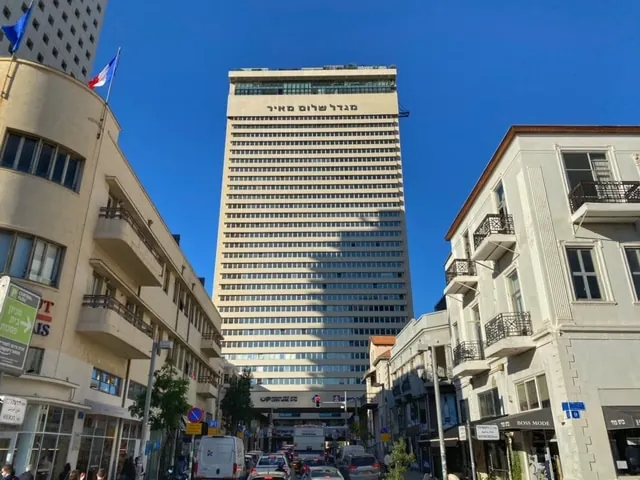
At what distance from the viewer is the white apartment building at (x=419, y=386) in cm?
3291

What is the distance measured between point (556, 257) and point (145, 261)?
736 inches

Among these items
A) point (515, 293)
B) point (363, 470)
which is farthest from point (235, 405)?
point (515, 293)

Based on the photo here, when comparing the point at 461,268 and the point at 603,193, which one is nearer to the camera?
the point at 603,193

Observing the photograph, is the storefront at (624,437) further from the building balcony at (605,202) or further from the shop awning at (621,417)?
the building balcony at (605,202)

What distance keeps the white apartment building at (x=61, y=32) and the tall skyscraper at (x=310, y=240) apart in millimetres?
62038

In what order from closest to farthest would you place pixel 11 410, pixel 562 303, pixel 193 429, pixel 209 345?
pixel 11 410
pixel 562 303
pixel 193 429
pixel 209 345

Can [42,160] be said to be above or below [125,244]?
above

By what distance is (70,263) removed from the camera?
18.5 m

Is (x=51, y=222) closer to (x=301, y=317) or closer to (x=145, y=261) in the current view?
(x=145, y=261)

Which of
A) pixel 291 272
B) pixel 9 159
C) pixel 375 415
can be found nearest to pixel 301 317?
pixel 291 272

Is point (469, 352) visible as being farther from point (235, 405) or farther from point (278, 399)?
point (278, 399)

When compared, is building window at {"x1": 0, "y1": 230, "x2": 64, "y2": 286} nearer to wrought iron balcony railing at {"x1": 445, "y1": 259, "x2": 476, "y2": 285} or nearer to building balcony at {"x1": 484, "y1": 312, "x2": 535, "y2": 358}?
building balcony at {"x1": 484, "y1": 312, "x2": 535, "y2": 358}

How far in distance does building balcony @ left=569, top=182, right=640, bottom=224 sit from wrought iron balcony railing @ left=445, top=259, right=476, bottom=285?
263 inches

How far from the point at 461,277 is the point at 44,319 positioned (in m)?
18.2
